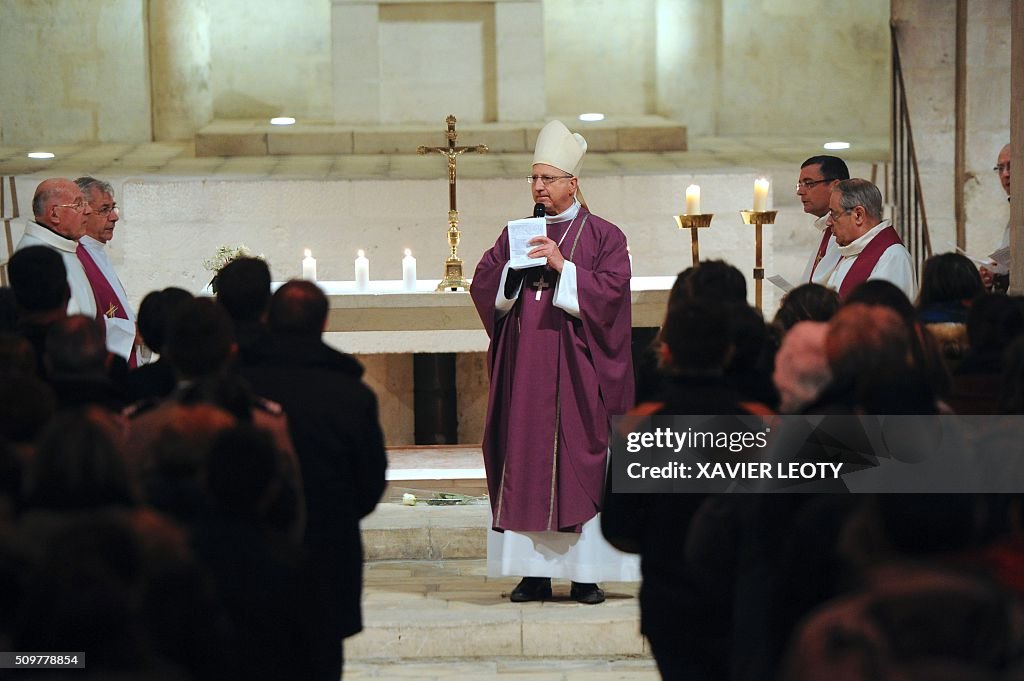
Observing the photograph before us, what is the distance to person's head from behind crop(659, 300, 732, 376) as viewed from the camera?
11.8 feet

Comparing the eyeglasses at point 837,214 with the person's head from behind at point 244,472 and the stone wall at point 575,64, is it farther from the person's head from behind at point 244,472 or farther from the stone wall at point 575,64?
the stone wall at point 575,64

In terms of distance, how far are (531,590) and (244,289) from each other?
7.74 feet

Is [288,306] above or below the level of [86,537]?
above

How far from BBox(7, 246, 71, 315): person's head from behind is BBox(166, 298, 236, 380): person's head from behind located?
106 cm

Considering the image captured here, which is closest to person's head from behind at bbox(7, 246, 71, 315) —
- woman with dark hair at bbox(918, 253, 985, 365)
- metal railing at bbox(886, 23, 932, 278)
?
woman with dark hair at bbox(918, 253, 985, 365)

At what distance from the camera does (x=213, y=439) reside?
3.24m

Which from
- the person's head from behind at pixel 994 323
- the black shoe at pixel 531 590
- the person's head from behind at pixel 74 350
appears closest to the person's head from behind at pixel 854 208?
the black shoe at pixel 531 590

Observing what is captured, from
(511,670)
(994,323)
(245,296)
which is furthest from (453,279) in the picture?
(994,323)

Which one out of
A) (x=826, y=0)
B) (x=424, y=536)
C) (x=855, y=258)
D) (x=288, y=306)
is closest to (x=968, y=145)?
(x=826, y=0)

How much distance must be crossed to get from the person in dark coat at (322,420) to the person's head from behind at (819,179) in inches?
120

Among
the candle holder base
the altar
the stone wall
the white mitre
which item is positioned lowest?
the altar

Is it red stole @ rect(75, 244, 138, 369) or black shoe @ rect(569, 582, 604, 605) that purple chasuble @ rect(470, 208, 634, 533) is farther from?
red stole @ rect(75, 244, 138, 369)

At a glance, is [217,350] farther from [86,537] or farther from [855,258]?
[855,258]

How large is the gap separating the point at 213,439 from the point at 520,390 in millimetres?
2818
